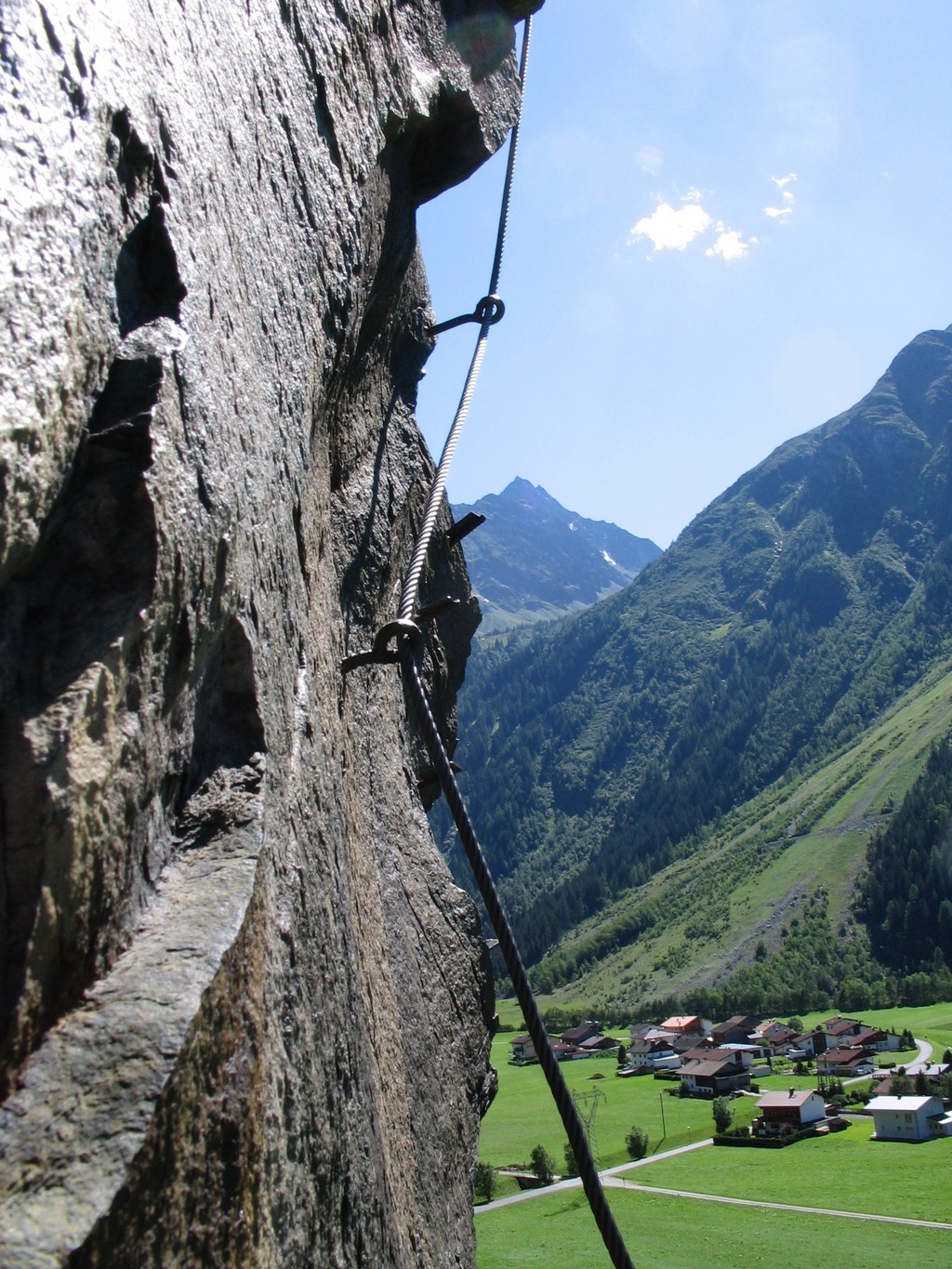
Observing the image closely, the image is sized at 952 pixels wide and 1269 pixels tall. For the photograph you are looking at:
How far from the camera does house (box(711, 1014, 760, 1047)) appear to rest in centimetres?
11525

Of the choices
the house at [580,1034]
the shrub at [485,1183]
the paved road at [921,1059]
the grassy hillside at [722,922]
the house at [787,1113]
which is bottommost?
the paved road at [921,1059]

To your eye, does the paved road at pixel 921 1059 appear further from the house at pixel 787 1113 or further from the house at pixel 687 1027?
the house at pixel 687 1027

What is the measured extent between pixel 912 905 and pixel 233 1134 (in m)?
178

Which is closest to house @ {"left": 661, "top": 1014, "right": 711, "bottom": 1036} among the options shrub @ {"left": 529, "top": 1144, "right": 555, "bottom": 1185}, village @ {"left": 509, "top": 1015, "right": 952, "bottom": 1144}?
village @ {"left": 509, "top": 1015, "right": 952, "bottom": 1144}

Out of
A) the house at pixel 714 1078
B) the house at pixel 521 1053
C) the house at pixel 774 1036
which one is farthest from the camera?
the house at pixel 521 1053

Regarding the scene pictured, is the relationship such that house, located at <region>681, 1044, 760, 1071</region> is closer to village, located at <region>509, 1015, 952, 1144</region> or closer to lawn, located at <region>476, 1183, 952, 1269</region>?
village, located at <region>509, 1015, 952, 1144</region>

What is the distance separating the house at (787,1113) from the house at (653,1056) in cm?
3474

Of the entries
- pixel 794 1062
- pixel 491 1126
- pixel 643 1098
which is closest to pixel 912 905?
pixel 794 1062

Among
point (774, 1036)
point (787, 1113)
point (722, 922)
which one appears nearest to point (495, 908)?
point (787, 1113)

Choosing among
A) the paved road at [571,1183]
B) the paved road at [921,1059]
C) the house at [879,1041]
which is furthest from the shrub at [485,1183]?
the house at [879,1041]

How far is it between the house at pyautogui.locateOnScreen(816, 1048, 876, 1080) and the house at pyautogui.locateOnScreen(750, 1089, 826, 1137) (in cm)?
2258

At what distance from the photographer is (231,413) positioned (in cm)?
396

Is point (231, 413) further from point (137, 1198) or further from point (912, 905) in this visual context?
point (912, 905)

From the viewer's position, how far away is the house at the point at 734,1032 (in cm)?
11525
